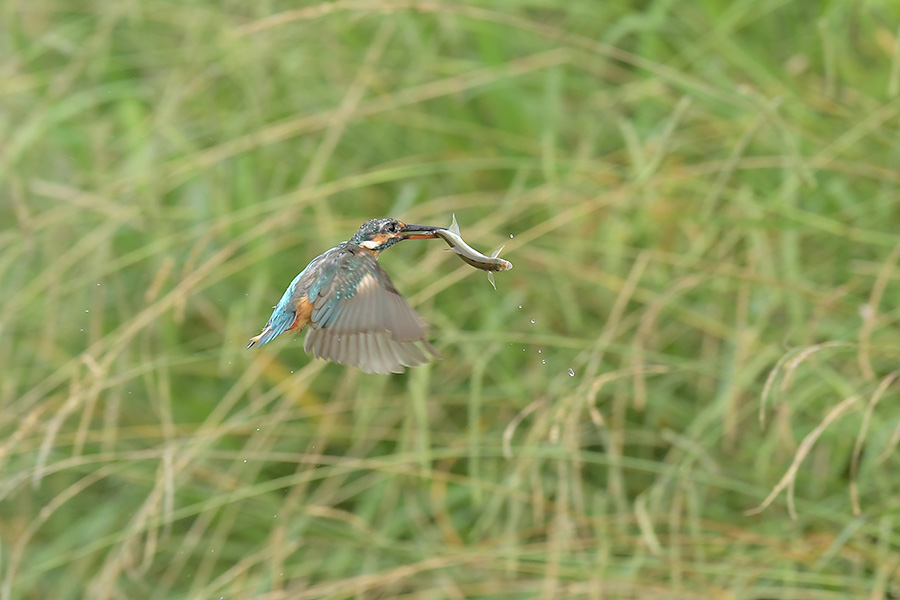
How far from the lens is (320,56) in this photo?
2.61 meters

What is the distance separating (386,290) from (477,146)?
116cm

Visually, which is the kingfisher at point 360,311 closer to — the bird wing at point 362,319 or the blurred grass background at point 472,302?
the bird wing at point 362,319

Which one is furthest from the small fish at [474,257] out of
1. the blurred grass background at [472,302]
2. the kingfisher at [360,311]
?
the blurred grass background at [472,302]

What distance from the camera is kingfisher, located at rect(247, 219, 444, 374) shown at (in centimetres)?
139

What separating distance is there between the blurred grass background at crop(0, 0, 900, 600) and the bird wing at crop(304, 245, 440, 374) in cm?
36

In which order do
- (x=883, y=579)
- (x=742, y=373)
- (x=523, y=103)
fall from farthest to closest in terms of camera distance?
(x=523, y=103) < (x=742, y=373) < (x=883, y=579)

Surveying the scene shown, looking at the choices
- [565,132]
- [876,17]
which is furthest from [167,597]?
[876,17]

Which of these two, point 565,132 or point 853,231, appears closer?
point 853,231

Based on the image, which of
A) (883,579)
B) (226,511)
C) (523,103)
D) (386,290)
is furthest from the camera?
(523,103)

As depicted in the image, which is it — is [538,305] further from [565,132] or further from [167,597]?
[167,597]

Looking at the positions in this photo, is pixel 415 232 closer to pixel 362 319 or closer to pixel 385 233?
pixel 385 233

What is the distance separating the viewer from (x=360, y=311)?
4.65 feet

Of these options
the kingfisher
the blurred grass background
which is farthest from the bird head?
the blurred grass background

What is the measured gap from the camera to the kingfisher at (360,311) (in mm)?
1391
